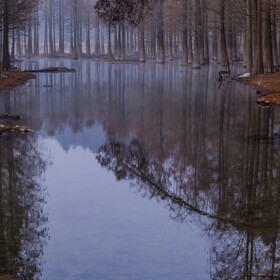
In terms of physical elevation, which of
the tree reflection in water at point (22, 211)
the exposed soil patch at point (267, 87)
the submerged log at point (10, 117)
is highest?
the exposed soil patch at point (267, 87)

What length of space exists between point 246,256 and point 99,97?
1037 inches

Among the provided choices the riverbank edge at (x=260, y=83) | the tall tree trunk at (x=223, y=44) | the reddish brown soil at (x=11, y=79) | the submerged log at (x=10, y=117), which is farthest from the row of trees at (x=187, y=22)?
the submerged log at (x=10, y=117)

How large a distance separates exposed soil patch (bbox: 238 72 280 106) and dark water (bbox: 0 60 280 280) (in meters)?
5.06

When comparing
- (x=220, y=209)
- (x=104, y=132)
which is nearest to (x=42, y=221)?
(x=220, y=209)

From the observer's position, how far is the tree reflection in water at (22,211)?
8484 millimetres

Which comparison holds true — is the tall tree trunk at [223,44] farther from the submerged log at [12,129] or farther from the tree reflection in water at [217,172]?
the submerged log at [12,129]

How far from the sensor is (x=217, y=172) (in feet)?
46.9

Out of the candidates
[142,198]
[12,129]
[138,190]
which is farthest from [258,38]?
[142,198]

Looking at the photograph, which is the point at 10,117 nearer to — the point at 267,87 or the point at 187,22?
the point at 267,87

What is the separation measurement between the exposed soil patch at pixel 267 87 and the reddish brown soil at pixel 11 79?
15.2 m

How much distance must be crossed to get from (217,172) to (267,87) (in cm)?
2352

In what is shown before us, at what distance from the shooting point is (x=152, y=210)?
37.2 ft

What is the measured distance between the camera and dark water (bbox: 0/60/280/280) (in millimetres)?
8586

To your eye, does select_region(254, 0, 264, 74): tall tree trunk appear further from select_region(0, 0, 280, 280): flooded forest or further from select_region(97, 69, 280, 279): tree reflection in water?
select_region(97, 69, 280, 279): tree reflection in water
